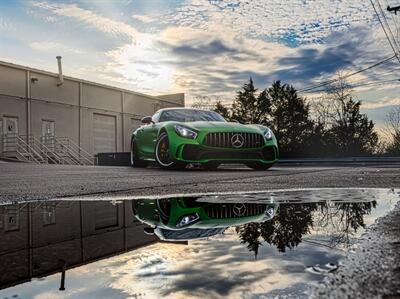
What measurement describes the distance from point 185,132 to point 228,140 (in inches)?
31.0

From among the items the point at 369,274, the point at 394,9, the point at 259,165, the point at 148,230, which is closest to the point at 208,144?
the point at 259,165

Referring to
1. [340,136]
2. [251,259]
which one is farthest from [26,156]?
[340,136]

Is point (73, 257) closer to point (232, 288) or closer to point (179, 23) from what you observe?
point (232, 288)

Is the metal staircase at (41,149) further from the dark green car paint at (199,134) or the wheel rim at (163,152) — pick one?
the dark green car paint at (199,134)

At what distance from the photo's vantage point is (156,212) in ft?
7.16

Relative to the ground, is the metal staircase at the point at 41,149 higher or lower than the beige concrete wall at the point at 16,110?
lower

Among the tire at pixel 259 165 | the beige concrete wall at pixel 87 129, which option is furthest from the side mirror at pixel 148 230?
the beige concrete wall at pixel 87 129

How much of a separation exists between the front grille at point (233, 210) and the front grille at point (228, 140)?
15.8 feet

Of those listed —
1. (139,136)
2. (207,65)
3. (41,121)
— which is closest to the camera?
(139,136)

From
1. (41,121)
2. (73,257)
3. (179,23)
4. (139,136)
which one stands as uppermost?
(179,23)

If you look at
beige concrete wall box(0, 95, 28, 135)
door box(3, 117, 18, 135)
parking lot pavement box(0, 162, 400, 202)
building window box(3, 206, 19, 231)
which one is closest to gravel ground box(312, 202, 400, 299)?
building window box(3, 206, 19, 231)

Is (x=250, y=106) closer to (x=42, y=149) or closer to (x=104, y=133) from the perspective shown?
(x=104, y=133)

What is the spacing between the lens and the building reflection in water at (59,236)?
118cm

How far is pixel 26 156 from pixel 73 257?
23.1 meters
